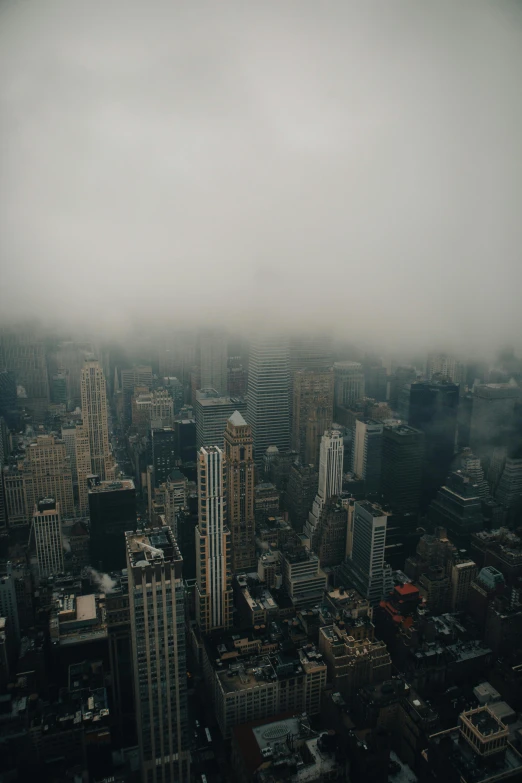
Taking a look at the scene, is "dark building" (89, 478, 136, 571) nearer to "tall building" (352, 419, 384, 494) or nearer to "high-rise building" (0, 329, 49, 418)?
"high-rise building" (0, 329, 49, 418)

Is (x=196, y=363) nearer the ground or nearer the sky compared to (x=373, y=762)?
nearer the sky

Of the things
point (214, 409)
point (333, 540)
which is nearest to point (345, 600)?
point (333, 540)

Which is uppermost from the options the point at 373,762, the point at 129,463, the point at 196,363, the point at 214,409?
the point at 196,363

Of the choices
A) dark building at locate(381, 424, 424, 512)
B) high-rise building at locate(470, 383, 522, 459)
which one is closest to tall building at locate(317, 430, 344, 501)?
dark building at locate(381, 424, 424, 512)

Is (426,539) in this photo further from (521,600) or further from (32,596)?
(32,596)

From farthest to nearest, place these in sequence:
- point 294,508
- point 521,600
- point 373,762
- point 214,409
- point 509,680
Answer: point 214,409 → point 294,508 → point 521,600 → point 509,680 → point 373,762

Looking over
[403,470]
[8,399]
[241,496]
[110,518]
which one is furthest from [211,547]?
[403,470]

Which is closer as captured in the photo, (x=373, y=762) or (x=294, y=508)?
(x=373, y=762)
